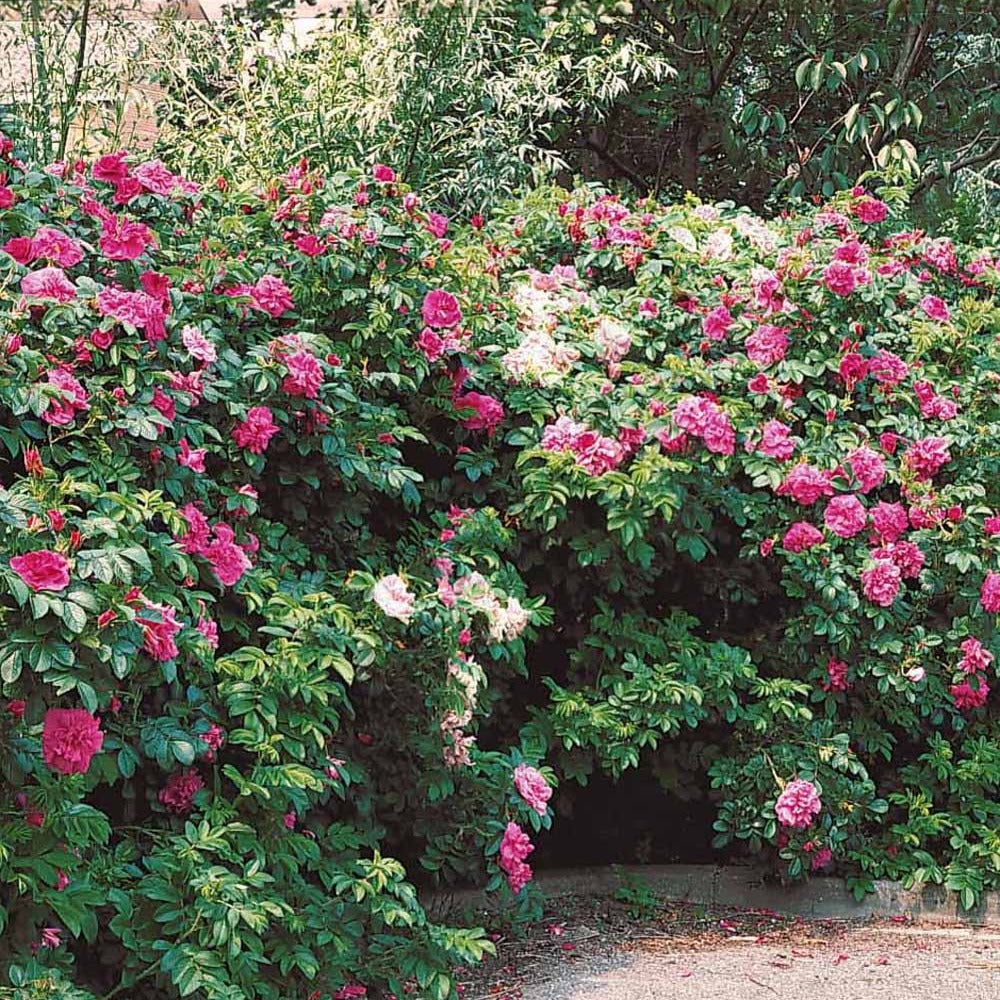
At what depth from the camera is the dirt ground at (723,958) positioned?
10.9 ft

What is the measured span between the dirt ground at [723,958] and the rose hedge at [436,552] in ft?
0.69

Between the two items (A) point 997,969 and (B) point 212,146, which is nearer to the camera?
(A) point 997,969

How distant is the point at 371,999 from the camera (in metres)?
2.96

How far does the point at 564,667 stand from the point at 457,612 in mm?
970

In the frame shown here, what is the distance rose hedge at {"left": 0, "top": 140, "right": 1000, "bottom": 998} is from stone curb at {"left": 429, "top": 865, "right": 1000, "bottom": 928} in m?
0.07

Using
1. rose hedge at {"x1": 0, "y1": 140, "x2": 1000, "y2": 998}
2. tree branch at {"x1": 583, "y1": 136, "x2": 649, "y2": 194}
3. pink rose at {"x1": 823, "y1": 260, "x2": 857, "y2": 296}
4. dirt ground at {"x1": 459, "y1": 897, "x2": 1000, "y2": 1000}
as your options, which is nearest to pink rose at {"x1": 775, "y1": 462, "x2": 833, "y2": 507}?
rose hedge at {"x1": 0, "y1": 140, "x2": 1000, "y2": 998}

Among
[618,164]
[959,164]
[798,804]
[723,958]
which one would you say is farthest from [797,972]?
[618,164]

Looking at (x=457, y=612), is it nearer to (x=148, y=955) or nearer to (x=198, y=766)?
(x=198, y=766)

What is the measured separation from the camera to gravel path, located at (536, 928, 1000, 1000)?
10.9 feet

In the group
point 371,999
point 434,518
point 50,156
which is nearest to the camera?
point 371,999

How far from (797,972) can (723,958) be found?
7.7 inches

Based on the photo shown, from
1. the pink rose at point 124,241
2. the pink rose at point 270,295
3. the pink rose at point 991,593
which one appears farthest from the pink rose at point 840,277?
the pink rose at point 124,241

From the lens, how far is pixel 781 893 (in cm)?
408

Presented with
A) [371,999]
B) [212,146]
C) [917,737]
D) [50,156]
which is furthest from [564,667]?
[212,146]
